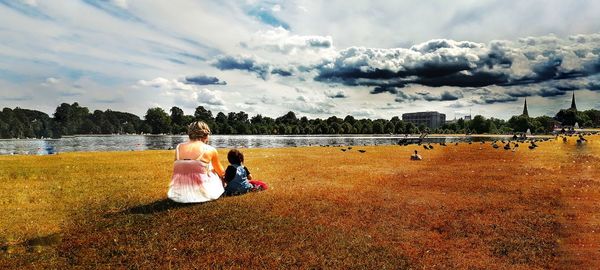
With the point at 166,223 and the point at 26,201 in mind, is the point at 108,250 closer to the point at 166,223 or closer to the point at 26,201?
the point at 166,223

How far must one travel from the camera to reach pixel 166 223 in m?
13.5

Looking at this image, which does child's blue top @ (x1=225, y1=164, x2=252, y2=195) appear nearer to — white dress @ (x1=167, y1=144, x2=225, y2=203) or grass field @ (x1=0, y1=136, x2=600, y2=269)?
grass field @ (x1=0, y1=136, x2=600, y2=269)

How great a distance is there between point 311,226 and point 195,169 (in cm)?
503

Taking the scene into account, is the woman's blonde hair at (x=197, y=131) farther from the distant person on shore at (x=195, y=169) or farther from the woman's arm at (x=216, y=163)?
the woman's arm at (x=216, y=163)

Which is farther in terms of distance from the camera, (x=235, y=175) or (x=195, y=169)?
(x=235, y=175)

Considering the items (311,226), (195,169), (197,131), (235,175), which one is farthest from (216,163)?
(311,226)

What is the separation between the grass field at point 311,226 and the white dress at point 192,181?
1.58 ft

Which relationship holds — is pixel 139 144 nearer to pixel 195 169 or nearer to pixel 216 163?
pixel 216 163

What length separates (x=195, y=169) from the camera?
49.7ft

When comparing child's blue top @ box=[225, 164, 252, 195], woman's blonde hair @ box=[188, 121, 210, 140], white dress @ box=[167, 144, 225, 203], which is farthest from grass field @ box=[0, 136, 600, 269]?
woman's blonde hair @ box=[188, 121, 210, 140]

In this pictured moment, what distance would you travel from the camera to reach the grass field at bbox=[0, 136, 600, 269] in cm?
1084

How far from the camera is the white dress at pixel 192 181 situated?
1512 cm

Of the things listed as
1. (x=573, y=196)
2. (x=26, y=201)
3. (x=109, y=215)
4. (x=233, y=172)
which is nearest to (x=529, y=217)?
(x=573, y=196)

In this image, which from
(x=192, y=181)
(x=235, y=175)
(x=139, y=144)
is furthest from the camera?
(x=139, y=144)
